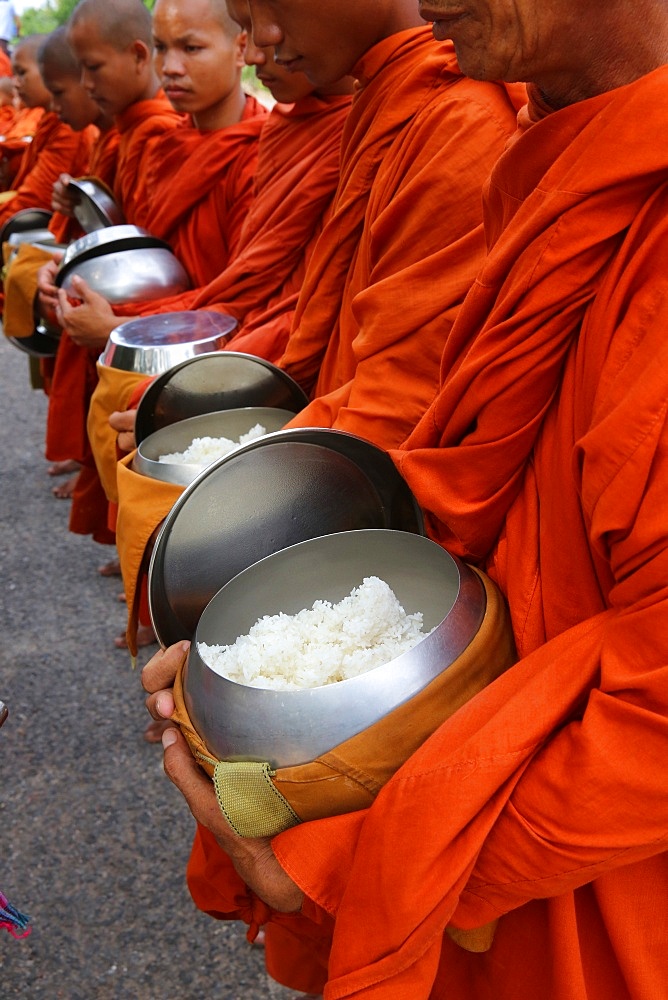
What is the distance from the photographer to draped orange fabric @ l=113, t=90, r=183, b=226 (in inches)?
135

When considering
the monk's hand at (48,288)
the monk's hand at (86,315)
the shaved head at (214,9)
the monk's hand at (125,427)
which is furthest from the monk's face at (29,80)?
the monk's hand at (125,427)

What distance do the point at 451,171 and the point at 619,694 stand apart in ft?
2.87

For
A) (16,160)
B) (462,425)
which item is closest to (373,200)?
(462,425)

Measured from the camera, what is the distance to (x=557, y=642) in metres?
0.92

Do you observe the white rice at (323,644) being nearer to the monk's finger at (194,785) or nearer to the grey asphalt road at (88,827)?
the monk's finger at (194,785)

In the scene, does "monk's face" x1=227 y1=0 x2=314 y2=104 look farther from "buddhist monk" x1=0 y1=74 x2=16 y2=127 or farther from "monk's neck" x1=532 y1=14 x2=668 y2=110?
"buddhist monk" x1=0 y1=74 x2=16 y2=127

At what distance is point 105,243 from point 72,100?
1.82 m

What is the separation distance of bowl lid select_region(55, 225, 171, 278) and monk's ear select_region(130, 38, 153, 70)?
3.63 ft

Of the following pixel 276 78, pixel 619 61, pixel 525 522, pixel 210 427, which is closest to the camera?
pixel 619 61

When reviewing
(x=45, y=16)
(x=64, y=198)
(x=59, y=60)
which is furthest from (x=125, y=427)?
(x=45, y=16)

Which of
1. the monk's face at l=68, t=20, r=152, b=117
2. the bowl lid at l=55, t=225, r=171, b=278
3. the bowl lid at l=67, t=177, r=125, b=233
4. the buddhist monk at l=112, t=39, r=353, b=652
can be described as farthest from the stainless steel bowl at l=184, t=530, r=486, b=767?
the monk's face at l=68, t=20, r=152, b=117

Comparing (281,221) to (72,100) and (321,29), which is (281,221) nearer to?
(321,29)

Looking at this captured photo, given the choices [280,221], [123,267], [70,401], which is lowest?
[70,401]

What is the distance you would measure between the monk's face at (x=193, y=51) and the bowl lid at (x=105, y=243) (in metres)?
0.51
